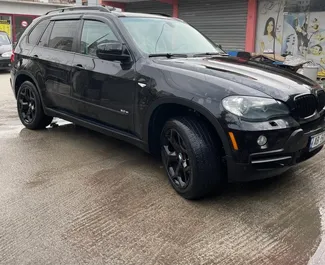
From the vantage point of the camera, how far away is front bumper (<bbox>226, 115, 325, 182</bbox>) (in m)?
3.06

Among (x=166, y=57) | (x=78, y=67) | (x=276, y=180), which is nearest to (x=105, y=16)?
(x=78, y=67)

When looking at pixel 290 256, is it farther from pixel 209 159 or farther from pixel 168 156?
pixel 168 156

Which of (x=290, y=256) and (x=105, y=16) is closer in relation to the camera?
(x=290, y=256)

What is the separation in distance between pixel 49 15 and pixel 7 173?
2.64 m

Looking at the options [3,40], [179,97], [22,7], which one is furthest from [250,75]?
[22,7]

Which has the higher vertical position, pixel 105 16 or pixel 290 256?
pixel 105 16

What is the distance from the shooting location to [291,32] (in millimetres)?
12562

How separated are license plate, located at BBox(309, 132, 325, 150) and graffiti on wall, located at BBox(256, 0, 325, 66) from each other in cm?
938

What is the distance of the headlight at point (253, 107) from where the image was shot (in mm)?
3076

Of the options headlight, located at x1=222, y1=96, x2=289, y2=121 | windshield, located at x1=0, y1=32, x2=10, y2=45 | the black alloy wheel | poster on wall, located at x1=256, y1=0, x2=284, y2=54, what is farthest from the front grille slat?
windshield, located at x1=0, y1=32, x2=10, y2=45

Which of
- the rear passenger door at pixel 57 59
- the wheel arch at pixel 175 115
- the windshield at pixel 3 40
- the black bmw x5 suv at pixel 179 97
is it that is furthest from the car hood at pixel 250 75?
the windshield at pixel 3 40

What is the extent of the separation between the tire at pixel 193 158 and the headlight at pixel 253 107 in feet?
1.31

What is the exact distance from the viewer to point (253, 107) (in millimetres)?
3088

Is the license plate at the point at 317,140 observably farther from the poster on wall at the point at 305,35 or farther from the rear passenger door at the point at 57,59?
the poster on wall at the point at 305,35
